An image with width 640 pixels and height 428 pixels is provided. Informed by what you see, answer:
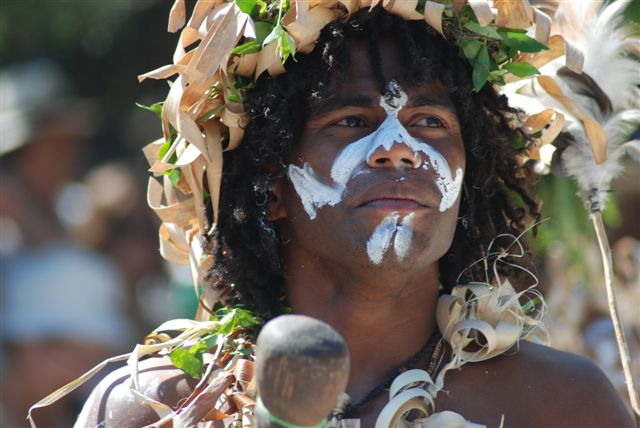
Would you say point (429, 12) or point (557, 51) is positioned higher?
point (429, 12)

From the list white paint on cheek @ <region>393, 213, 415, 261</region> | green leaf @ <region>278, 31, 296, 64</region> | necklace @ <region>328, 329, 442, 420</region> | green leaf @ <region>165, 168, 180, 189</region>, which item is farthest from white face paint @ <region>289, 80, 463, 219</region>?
green leaf @ <region>165, 168, 180, 189</region>

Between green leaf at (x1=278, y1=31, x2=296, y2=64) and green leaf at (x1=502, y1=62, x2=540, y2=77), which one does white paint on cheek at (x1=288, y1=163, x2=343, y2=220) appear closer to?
green leaf at (x1=278, y1=31, x2=296, y2=64)

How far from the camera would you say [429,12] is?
10.6 ft

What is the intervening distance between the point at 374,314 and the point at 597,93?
99 centimetres

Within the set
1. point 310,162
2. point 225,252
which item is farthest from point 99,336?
point 310,162

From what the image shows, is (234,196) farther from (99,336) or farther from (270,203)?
(99,336)

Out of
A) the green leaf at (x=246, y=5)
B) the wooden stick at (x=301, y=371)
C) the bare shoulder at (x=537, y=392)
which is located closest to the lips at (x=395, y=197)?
the bare shoulder at (x=537, y=392)

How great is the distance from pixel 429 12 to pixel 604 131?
27.9 inches

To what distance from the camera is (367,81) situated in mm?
3244

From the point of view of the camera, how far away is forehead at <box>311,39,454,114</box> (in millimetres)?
3234

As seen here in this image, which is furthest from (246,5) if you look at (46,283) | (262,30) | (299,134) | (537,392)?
(46,283)

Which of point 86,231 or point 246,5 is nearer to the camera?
point 246,5

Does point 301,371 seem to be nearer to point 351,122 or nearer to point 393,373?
point 393,373

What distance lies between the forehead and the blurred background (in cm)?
120
